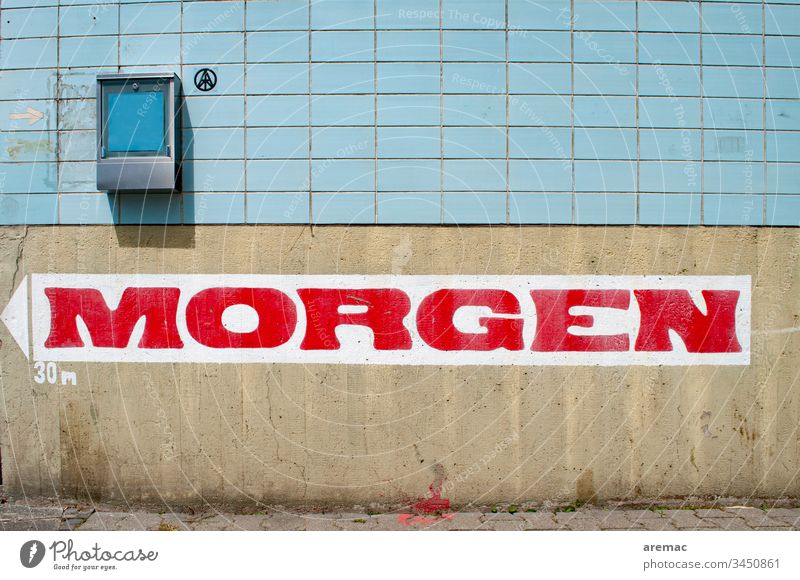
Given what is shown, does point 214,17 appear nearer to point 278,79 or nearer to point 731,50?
point 278,79

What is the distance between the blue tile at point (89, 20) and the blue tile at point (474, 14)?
9.49 ft

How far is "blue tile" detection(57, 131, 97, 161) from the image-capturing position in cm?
500

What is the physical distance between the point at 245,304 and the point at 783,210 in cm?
473

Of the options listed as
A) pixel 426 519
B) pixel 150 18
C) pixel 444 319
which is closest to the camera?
pixel 426 519

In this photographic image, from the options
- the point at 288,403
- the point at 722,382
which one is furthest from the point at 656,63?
the point at 288,403

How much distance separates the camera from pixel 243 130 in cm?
493

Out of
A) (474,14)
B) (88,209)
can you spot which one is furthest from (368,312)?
(474,14)

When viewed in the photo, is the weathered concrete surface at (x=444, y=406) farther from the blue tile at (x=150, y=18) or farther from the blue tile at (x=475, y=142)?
the blue tile at (x=150, y=18)

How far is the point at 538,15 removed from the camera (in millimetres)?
4926

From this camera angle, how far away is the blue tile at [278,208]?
4.89m

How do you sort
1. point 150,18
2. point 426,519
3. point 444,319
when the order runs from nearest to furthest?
point 426,519 < point 444,319 < point 150,18

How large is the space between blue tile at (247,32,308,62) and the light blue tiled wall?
0.5 inches

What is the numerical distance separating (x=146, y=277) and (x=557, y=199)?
3.62 m

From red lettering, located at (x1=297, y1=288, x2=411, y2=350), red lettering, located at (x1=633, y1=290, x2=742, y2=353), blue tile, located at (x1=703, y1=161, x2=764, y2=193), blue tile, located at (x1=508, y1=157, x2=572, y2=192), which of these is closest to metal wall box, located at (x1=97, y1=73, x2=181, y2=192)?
red lettering, located at (x1=297, y1=288, x2=411, y2=350)
